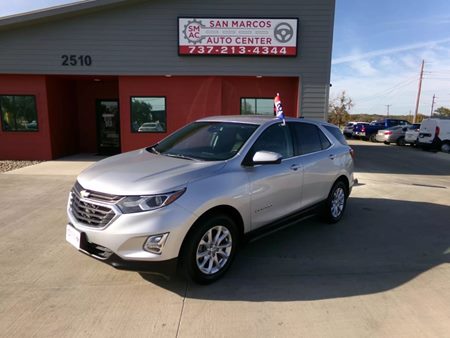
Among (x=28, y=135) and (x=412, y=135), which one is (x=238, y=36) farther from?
(x=412, y=135)

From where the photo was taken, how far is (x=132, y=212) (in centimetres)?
321

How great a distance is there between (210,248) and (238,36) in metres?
9.11

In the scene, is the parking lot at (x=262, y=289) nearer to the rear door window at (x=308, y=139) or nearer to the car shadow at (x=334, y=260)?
the car shadow at (x=334, y=260)

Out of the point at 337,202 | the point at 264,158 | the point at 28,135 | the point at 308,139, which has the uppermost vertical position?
the point at 308,139

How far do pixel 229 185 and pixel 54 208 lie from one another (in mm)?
4213

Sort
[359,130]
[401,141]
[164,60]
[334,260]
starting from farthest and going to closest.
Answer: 1. [359,130]
2. [401,141]
3. [164,60]
4. [334,260]

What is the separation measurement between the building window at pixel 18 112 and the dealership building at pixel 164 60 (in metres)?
0.03

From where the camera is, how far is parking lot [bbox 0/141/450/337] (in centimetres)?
306

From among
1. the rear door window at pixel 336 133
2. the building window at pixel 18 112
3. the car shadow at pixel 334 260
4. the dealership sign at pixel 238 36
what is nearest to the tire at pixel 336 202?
the car shadow at pixel 334 260

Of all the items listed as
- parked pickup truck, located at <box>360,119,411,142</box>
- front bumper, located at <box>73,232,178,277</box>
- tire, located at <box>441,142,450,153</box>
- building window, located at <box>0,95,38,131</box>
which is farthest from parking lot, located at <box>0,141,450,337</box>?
parked pickup truck, located at <box>360,119,411,142</box>

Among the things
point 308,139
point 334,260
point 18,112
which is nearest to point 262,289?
point 334,260

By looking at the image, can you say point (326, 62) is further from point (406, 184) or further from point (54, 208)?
point (54, 208)

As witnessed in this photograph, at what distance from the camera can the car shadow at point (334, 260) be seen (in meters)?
3.67

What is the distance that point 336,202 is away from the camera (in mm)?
5836
